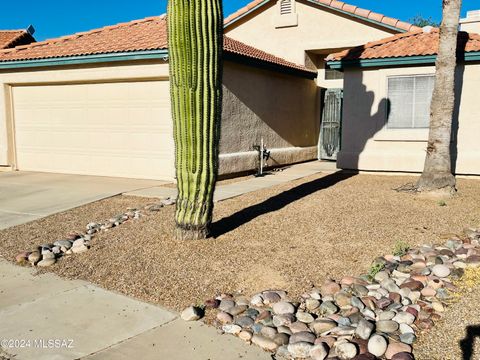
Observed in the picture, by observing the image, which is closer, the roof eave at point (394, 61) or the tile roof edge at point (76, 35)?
the roof eave at point (394, 61)

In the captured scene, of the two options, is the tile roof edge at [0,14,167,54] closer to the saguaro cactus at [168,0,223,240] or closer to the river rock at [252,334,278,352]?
the saguaro cactus at [168,0,223,240]

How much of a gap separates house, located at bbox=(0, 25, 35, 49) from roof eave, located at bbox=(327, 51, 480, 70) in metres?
12.4

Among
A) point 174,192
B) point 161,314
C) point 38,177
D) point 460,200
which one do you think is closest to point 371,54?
point 460,200

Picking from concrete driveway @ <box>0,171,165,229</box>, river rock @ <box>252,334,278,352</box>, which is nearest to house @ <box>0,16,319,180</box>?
concrete driveway @ <box>0,171,165,229</box>

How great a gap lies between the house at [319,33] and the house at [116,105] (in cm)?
228

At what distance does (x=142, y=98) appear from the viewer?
1193 cm

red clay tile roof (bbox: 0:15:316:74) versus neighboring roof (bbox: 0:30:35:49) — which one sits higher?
neighboring roof (bbox: 0:30:35:49)

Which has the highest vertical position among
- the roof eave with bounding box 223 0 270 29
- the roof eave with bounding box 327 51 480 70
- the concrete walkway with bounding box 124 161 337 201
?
the roof eave with bounding box 223 0 270 29

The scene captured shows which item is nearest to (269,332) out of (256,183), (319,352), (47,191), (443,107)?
(319,352)

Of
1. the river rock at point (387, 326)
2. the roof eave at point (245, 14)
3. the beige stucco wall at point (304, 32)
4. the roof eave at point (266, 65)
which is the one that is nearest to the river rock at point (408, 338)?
the river rock at point (387, 326)

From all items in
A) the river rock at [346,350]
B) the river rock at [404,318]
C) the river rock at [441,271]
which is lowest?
the river rock at [346,350]

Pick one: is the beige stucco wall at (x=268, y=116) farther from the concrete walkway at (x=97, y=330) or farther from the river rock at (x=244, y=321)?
the river rock at (x=244, y=321)

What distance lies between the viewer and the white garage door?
1177cm

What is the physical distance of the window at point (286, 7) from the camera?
55.7 feet
